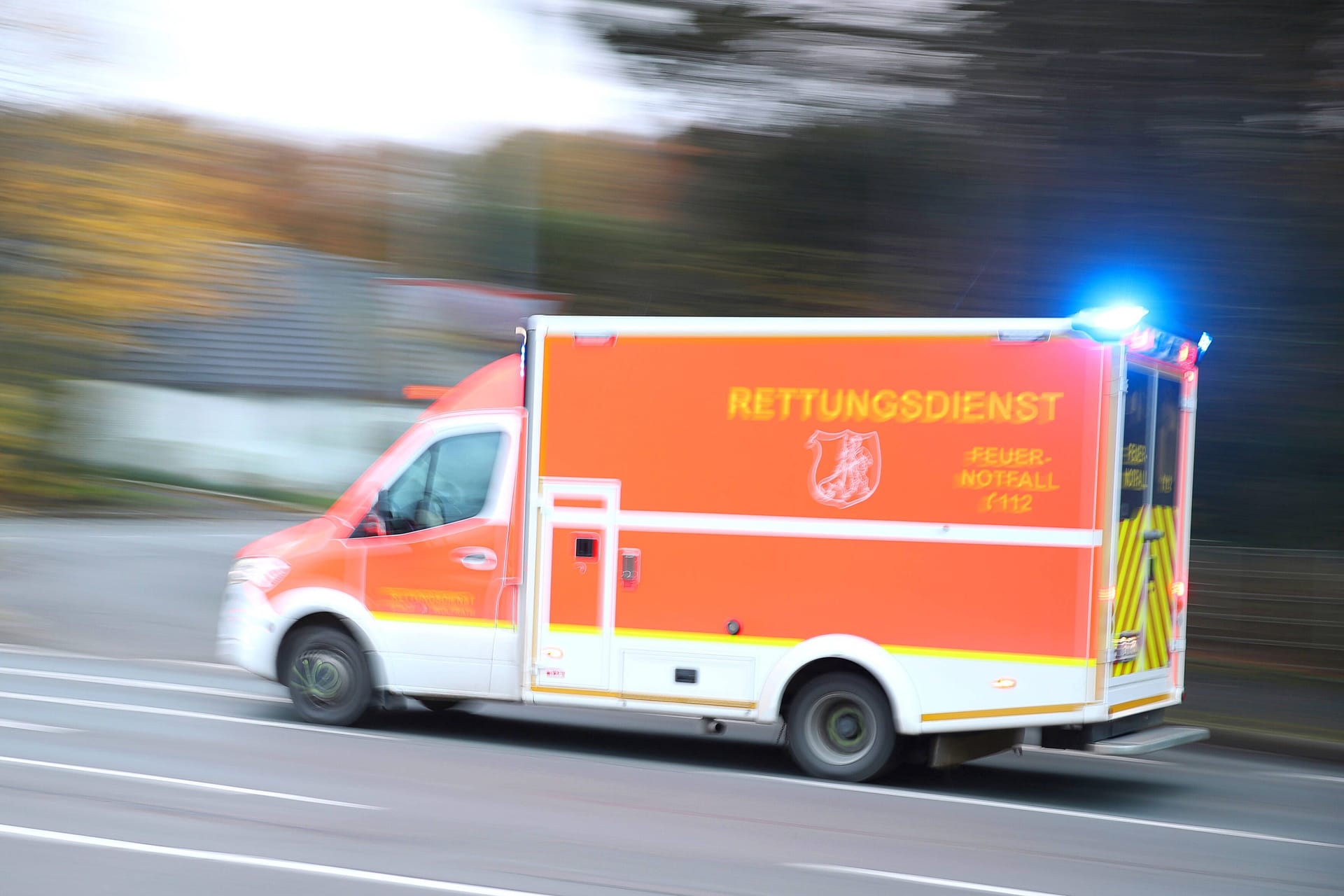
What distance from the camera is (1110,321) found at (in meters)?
7.62

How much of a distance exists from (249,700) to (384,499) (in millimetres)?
2441

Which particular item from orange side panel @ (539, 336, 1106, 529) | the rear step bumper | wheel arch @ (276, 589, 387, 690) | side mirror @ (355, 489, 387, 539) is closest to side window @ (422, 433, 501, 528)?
side mirror @ (355, 489, 387, 539)

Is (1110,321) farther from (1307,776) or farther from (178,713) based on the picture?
(178,713)

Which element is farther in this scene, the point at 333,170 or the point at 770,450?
the point at 333,170

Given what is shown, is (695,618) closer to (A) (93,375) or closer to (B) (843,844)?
(B) (843,844)

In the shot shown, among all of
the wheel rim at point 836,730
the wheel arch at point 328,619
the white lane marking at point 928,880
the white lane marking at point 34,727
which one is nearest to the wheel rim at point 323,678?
the wheel arch at point 328,619

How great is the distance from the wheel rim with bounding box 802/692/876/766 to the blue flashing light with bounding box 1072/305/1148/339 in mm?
2489

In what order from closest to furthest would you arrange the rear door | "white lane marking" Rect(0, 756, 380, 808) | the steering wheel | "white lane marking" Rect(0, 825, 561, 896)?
"white lane marking" Rect(0, 825, 561, 896) < "white lane marking" Rect(0, 756, 380, 808) < the rear door < the steering wheel

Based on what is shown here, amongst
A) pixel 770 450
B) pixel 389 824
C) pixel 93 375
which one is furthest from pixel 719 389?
pixel 93 375

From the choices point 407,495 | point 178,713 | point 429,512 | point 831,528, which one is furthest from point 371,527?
point 831,528

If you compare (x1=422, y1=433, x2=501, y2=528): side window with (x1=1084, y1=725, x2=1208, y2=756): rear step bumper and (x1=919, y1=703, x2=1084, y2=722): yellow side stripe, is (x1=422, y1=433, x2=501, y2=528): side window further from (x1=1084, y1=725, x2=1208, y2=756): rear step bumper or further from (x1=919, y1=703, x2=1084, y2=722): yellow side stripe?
(x1=1084, y1=725, x2=1208, y2=756): rear step bumper

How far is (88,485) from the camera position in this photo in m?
28.9

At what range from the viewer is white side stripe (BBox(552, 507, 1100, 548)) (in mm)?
7691

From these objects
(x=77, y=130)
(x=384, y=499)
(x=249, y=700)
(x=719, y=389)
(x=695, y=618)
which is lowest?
(x=249, y=700)
